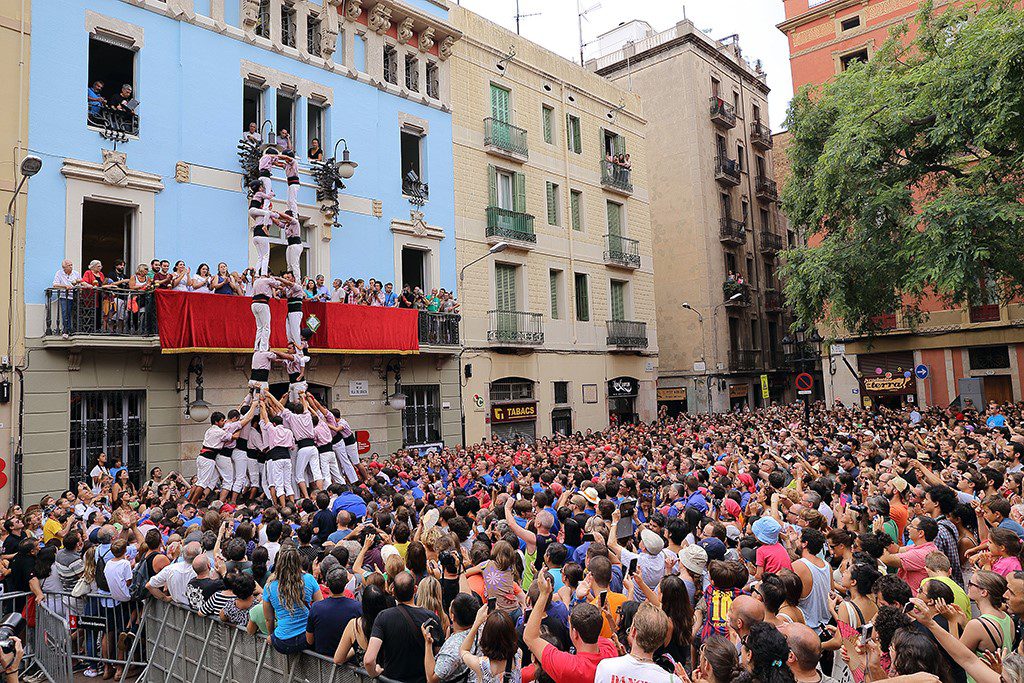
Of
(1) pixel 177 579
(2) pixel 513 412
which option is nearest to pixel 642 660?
(1) pixel 177 579

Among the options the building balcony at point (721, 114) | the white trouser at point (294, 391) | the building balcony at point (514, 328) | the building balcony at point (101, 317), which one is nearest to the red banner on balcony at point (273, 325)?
the building balcony at point (101, 317)

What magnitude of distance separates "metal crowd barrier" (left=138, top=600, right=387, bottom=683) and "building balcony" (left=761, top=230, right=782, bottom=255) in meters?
38.2

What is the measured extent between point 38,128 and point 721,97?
1271 inches

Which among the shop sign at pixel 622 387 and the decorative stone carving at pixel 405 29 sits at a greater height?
the decorative stone carving at pixel 405 29

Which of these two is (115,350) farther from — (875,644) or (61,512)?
(875,644)

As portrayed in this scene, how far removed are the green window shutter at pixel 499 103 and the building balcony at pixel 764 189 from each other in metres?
20.1

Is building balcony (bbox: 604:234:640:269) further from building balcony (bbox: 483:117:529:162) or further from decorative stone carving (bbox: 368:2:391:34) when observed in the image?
decorative stone carving (bbox: 368:2:391:34)

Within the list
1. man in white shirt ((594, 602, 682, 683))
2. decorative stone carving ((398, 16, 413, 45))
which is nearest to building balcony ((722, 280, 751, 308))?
decorative stone carving ((398, 16, 413, 45))

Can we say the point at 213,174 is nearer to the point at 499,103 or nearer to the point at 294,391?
the point at 294,391

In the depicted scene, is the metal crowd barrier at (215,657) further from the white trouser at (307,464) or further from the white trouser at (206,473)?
the white trouser at (307,464)

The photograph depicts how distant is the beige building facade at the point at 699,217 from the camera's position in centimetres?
3534

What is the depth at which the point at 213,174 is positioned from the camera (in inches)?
722

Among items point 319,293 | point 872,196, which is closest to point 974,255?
→ point 872,196

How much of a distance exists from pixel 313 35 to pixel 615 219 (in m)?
14.6
